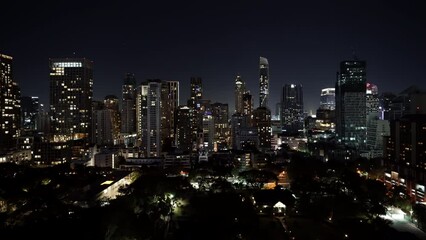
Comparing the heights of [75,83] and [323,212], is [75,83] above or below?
above

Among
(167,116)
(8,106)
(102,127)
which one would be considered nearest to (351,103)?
(167,116)

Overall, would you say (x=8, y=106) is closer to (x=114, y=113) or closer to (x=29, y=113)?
(x=114, y=113)

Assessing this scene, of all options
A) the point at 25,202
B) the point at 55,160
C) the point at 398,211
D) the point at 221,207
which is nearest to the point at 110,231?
the point at 221,207

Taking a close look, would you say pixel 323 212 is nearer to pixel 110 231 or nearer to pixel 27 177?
pixel 110 231

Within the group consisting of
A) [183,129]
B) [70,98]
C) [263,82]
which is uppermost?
[263,82]

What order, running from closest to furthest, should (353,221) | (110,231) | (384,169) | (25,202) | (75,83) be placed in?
(110,231) < (353,221) < (25,202) < (384,169) < (75,83)

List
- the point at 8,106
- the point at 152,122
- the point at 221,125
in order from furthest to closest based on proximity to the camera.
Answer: the point at 221,125 → the point at 152,122 → the point at 8,106

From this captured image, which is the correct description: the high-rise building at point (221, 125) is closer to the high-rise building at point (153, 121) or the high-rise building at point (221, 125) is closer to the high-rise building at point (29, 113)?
the high-rise building at point (153, 121)
